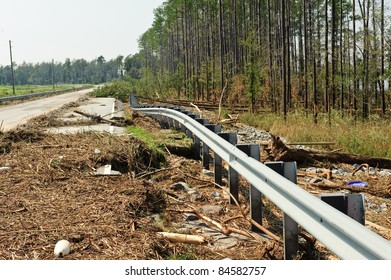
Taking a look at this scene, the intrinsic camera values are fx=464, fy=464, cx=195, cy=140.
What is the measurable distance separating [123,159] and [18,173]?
1642mm

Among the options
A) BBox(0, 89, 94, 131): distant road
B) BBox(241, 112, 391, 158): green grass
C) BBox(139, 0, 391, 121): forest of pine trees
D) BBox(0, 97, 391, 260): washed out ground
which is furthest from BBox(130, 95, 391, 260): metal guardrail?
BBox(139, 0, 391, 121): forest of pine trees

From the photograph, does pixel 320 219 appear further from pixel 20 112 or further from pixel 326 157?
pixel 20 112

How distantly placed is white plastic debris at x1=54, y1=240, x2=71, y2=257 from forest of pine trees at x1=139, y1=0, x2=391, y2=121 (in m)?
14.6

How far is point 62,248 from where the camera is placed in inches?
146

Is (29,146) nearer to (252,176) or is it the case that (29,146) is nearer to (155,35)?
(252,176)

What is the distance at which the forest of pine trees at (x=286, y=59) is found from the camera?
26.6 m

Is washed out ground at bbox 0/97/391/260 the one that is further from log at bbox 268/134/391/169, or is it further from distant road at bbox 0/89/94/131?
distant road at bbox 0/89/94/131

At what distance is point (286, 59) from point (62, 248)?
95.8 feet

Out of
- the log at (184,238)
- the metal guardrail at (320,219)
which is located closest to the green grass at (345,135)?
the metal guardrail at (320,219)

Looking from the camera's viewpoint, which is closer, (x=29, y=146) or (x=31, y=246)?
(x=31, y=246)

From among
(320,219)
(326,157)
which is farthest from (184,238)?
(326,157)

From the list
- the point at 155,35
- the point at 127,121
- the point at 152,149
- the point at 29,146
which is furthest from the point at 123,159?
the point at 155,35

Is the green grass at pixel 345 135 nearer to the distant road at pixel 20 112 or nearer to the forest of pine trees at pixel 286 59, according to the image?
the forest of pine trees at pixel 286 59

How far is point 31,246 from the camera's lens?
3.87 meters
